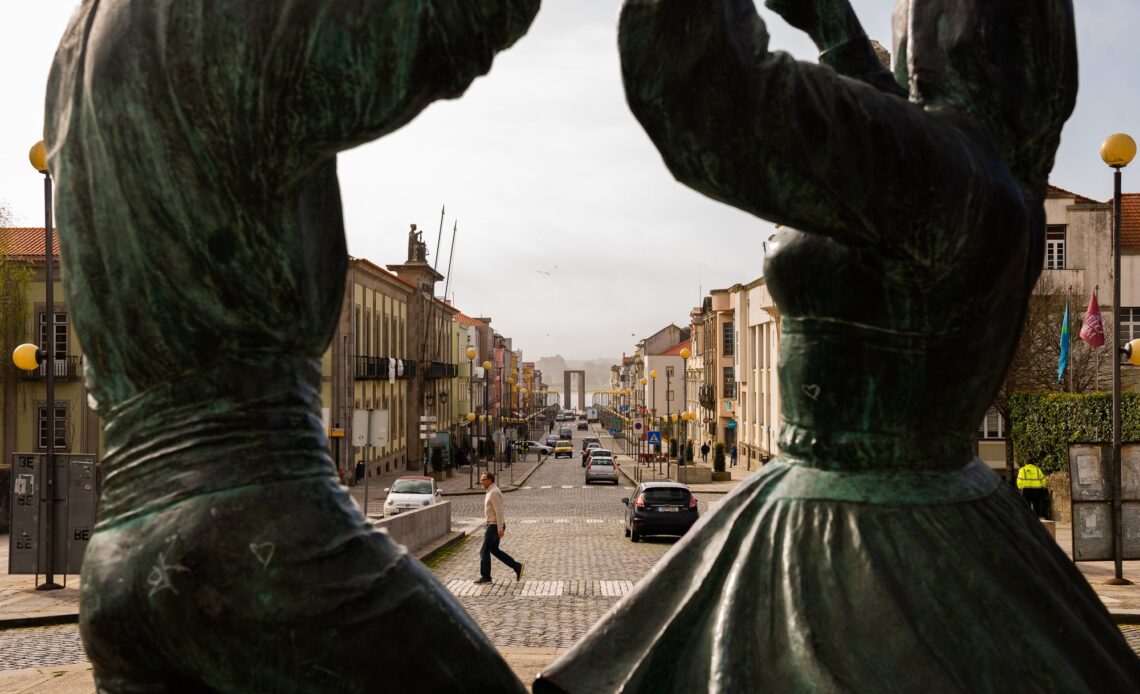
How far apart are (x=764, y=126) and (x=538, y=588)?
13.0 meters

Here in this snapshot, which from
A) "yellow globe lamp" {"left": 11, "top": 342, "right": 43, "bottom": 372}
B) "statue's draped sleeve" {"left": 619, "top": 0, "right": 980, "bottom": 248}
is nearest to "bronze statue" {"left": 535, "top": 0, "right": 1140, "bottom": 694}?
"statue's draped sleeve" {"left": 619, "top": 0, "right": 980, "bottom": 248}

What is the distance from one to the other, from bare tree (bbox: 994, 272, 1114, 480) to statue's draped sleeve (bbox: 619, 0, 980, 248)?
1071 inches

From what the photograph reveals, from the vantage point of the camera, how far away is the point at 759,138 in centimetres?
162

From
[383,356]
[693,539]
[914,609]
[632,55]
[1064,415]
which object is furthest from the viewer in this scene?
[383,356]

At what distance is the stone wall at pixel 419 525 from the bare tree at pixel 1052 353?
14507 mm

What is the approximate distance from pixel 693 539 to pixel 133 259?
1.06 metres

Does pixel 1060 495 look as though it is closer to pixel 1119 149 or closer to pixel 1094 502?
pixel 1094 502

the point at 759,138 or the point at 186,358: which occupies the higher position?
the point at 759,138

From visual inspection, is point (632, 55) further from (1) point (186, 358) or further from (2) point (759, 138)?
(1) point (186, 358)

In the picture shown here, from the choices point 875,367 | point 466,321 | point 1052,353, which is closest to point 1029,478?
point 1052,353

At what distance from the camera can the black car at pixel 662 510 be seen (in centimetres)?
1943

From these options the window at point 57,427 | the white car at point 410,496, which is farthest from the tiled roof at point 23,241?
the white car at point 410,496

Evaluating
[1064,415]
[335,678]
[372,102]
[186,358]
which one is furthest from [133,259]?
[1064,415]

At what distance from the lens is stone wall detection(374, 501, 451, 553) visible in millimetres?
16250
